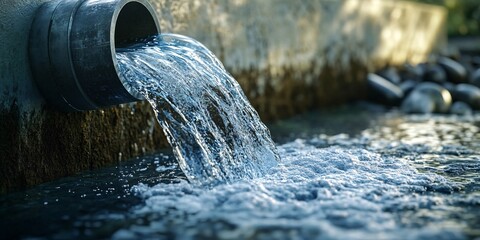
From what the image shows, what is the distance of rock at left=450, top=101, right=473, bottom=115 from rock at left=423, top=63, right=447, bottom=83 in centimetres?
165

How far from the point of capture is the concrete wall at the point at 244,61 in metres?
3.65

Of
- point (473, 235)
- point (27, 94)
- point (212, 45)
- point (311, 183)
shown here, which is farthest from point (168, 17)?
point (473, 235)

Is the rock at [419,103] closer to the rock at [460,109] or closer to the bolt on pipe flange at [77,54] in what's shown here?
the rock at [460,109]

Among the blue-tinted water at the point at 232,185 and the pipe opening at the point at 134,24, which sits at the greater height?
the pipe opening at the point at 134,24

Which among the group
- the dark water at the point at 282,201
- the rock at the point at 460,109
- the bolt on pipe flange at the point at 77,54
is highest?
the bolt on pipe flange at the point at 77,54

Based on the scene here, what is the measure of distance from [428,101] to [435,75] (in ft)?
6.56

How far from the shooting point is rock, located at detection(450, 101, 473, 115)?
7744 mm

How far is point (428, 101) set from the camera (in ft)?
25.6

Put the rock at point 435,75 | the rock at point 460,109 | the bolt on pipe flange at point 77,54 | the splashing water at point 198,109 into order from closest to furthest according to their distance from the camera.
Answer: the bolt on pipe flange at point 77,54 < the splashing water at point 198,109 < the rock at point 460,109 < the rock at point 435,75

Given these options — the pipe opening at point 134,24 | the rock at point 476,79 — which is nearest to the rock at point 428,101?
the rock at point 476,79

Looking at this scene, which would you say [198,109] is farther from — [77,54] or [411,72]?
[411,72]

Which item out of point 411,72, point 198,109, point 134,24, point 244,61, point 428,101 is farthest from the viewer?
point 411,72

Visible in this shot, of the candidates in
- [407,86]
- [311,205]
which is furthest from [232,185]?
[407,86]

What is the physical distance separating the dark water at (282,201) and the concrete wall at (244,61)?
0.65 ft
